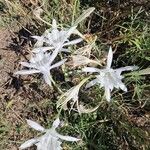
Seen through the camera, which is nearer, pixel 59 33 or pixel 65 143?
pixel 59 33

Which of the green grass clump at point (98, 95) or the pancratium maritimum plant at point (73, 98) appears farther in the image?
the green grass clump at point (98, 95)

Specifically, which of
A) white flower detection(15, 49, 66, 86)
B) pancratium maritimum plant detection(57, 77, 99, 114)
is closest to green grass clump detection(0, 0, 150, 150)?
pancratium maritimum plant detection(57, 77, 99, 114)

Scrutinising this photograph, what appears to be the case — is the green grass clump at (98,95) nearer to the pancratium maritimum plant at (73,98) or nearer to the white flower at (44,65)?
the pancratium maritimum plant at (73,98)

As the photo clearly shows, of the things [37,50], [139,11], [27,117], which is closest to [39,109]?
[27,117]

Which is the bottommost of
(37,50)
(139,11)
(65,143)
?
(65,143)

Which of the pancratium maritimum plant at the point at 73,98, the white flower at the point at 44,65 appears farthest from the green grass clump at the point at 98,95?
the white flower at the point at 44,65

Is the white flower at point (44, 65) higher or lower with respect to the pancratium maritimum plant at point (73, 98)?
higher

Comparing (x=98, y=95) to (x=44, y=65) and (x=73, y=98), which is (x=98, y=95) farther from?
(x=44, y=65)

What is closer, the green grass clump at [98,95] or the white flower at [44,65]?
the white flower at [44,65]

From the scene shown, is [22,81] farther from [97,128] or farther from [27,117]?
[97,128]

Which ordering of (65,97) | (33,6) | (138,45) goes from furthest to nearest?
1. (33,6)
2. (138,45)
3. (65,97)

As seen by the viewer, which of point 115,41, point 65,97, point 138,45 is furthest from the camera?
point 115,41
